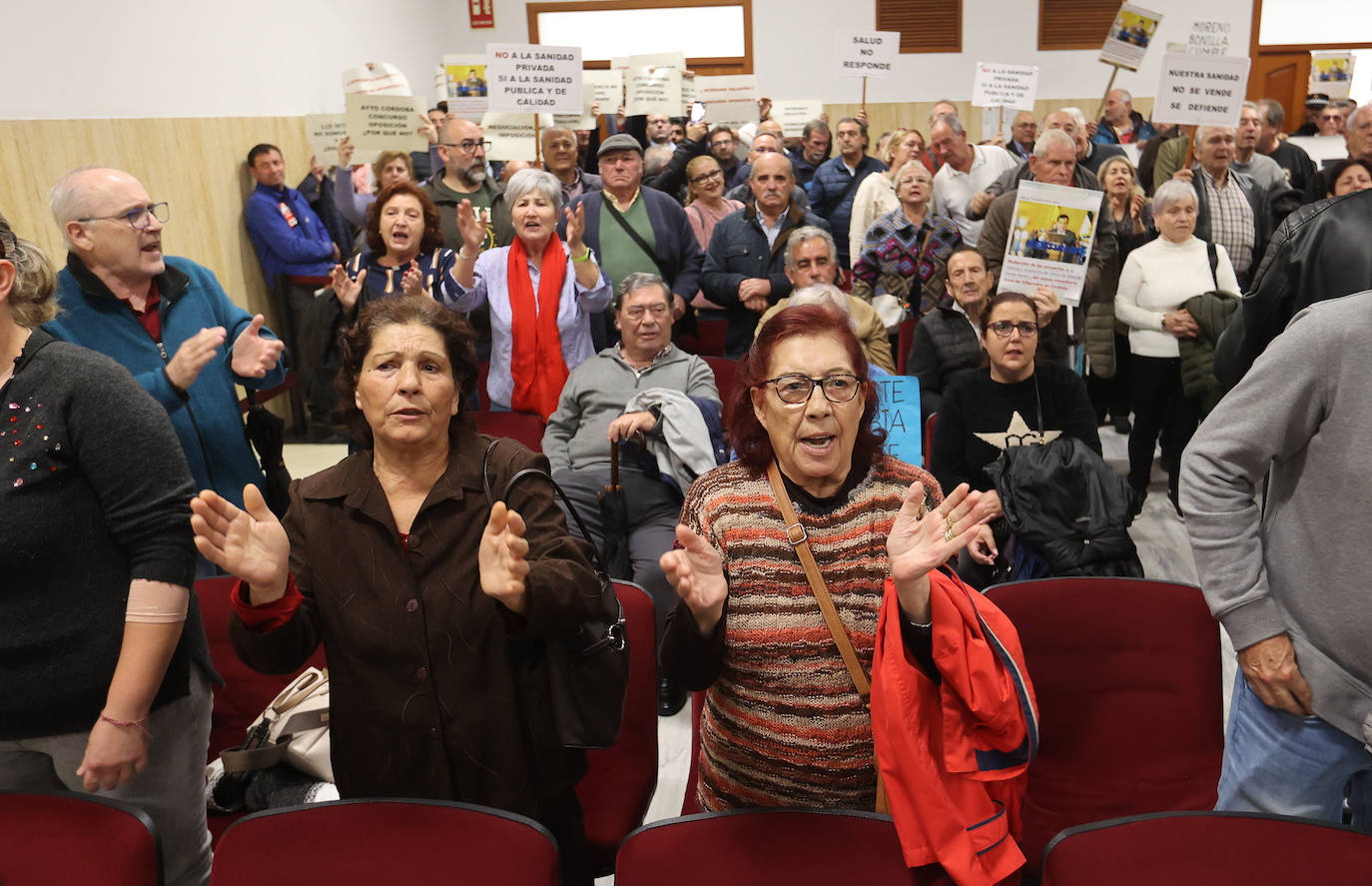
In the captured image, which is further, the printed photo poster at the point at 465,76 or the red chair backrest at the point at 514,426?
the printed photo poster at the point at 465,76

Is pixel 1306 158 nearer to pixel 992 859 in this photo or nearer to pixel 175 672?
→ pixel 992 859

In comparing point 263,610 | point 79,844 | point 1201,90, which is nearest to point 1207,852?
point 263,610

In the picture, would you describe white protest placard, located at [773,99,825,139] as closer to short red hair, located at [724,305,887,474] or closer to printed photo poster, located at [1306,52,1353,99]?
printed photo poster, located at [1306,52,1353,99]

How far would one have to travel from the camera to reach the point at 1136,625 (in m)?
2.13

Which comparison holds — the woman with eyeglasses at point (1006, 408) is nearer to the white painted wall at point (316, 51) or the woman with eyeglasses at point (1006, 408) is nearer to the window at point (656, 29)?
the white painted wall at point (316, 51)

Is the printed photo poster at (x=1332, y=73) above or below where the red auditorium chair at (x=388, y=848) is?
above

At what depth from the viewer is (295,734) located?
2174 mm

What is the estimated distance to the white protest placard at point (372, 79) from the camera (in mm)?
6617

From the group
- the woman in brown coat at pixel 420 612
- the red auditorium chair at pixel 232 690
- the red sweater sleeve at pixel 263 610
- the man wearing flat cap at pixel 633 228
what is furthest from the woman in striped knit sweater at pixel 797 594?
the man wearing flat cap at pixel 633 228

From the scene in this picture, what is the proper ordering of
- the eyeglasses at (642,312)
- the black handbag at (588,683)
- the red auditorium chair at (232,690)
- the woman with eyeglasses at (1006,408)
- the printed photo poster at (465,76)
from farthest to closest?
the printed photo poster at (465,76) → the eyeglasses at (642,312) → the woman with eyeglasses at (1006,408) → the red auditorium chair at (232,690) → the black handbag at (588,683)

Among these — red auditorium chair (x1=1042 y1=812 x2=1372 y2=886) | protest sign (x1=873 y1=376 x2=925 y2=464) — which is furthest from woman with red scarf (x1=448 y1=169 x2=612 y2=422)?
red auditorium chair (x1=1042 y1=812 x2=1372 y2=886)

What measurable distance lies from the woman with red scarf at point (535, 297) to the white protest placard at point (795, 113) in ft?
16.7

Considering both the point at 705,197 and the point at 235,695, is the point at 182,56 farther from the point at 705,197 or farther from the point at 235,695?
the point at 235,695

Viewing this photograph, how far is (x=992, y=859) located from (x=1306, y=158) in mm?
7809
